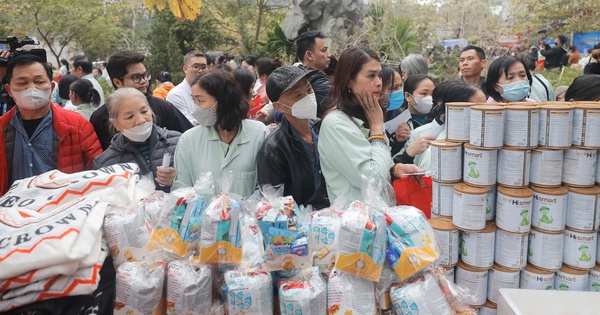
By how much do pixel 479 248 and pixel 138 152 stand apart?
214 cm

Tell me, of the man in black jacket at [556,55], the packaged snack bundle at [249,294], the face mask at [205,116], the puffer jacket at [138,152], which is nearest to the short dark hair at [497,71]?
the face mask at [205,116]

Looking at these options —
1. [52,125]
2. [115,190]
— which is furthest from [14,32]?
[115,190]

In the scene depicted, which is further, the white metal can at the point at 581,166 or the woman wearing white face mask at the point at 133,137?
the woman wearing white face mask at the point at 133,137

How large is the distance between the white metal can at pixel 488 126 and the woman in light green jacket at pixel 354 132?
0.46 metres

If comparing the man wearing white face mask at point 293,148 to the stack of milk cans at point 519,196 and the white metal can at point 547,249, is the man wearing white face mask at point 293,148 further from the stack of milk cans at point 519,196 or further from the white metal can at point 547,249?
the white metal can at point 547,249

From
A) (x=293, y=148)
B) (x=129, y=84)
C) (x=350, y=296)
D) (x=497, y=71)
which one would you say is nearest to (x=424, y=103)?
(x=497, y=71)

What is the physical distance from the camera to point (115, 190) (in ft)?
6.06

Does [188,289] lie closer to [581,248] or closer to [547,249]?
[547,249]

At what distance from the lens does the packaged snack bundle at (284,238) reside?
1.61 meters

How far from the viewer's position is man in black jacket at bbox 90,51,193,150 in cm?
366

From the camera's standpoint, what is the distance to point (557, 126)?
6.39 feet

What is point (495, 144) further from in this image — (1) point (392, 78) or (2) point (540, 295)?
(1) point (392, 78)

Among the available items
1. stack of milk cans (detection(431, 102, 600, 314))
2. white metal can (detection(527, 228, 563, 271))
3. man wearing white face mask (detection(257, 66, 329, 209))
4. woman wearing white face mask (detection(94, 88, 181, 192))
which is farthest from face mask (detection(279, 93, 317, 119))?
white metal can (detection(527, 228, 563, 271))

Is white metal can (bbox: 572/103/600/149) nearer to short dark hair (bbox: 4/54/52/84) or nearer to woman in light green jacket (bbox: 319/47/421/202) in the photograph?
woman in light green jacket (bbox: 319/47/421/202)
